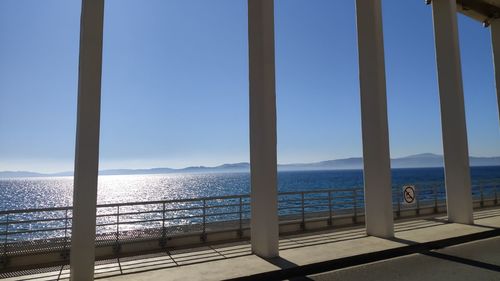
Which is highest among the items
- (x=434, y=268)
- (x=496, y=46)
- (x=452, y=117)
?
(x=496, y=46)

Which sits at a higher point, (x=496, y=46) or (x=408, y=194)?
(x=496, y=46)

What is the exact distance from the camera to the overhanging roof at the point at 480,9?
11.2 m

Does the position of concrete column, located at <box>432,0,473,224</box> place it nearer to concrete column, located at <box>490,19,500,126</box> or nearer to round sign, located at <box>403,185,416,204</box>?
round sign, located at <box>403,185,416,204</box>

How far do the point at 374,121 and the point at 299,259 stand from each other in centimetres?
345

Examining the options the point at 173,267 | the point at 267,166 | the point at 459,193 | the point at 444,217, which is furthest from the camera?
the point at 444,217

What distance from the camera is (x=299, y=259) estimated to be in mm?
5641

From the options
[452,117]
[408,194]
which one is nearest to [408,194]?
[408,194]

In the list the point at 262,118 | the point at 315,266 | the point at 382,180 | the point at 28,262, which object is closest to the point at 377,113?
the point at 382,180

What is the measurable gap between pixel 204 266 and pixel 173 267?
471 mm

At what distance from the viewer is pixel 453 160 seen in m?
8.90

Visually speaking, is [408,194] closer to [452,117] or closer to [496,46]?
[452,117]

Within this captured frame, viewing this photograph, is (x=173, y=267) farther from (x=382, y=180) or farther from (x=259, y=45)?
(x=382, y=180)

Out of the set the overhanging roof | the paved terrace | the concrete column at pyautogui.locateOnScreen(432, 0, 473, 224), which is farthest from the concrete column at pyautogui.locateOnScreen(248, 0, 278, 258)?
the overhanging roof

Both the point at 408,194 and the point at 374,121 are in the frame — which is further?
the point at 408,194
